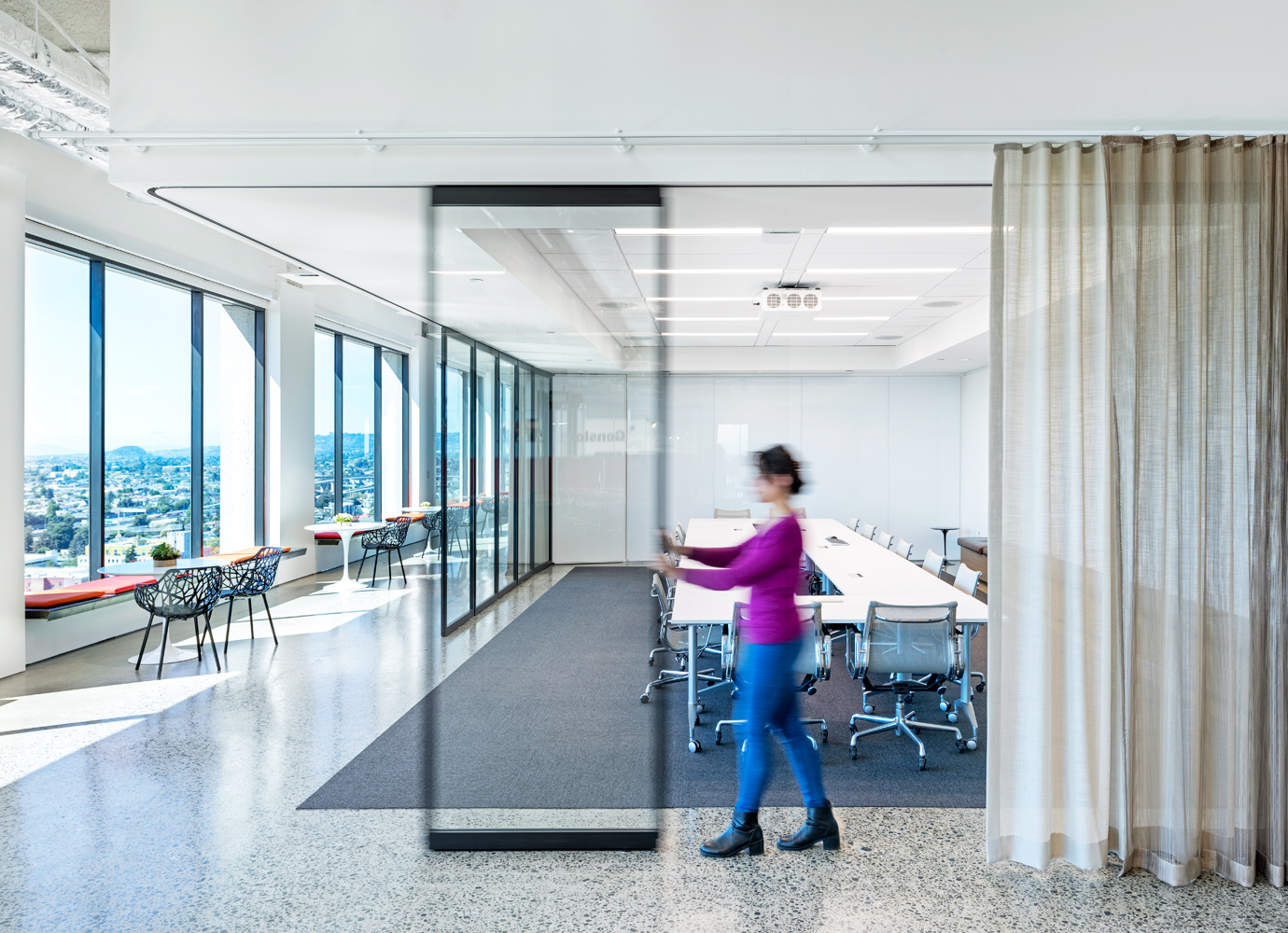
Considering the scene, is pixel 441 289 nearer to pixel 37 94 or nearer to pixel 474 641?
pixel 37 94

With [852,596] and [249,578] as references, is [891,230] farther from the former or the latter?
[249,578]

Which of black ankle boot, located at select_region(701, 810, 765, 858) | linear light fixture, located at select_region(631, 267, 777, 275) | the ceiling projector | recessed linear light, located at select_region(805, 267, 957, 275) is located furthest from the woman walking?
the ceiling projector

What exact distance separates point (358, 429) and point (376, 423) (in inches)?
20.0

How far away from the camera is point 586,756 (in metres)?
3.31

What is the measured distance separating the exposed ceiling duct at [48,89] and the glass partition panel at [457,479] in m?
2.35

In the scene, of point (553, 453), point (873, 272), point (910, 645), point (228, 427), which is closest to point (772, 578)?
point (553, 453)

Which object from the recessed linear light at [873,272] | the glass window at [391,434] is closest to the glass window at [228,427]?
the glass window at [391,434]

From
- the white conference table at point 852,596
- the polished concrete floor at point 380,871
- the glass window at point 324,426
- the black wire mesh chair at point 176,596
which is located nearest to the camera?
the polished concrete floor at point 380,871

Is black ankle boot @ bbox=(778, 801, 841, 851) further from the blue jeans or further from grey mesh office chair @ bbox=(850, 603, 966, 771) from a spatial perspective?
grey mesh office chair @ bbox=(850, 603, 966, 771)

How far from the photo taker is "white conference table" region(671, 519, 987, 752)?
4359 mm

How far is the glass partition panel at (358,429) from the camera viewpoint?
1157 cm

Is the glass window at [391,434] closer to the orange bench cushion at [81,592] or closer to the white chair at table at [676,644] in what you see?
the orange bench cushion at [81,592]

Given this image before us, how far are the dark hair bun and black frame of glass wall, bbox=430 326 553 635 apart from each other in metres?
1.10

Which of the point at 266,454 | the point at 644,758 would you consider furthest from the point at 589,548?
the point at 266,454
